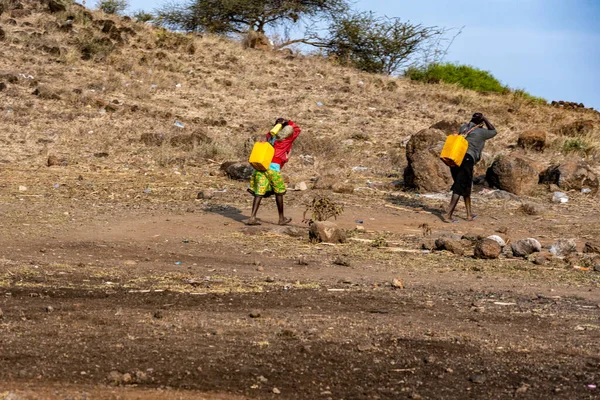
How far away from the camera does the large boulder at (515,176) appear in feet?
45.1

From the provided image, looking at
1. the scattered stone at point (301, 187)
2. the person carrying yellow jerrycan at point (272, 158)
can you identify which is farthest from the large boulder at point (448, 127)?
the person carrying yellow jerrycan at point (272, 158)

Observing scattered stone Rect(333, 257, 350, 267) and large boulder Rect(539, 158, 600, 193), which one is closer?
scattered stone Rect(333, 257, 350, 267)

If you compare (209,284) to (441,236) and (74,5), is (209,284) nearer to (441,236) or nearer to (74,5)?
(441,236)

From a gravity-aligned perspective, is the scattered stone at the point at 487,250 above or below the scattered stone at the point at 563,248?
below

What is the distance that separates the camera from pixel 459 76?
2883 centimetres

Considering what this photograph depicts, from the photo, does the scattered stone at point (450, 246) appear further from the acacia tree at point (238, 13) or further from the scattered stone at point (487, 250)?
the acacia tree at point (238, 13)

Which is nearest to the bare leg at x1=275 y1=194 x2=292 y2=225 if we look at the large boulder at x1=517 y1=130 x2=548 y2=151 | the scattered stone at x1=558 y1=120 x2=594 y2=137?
the large boulder at x1=517 y1=130 x2=548 y2=151

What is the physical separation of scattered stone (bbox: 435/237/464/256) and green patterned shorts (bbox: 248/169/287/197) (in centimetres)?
192

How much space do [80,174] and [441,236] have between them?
6260mm

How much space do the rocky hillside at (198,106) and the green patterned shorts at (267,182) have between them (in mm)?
4401

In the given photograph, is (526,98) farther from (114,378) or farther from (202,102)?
(114,378)

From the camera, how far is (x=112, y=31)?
75.6 ft

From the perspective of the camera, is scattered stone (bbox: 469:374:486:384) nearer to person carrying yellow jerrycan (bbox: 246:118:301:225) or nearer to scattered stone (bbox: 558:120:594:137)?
person carrying yellow jerrycan (bbox: 246:118:301:225)

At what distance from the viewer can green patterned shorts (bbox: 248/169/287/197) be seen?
32.2ft
